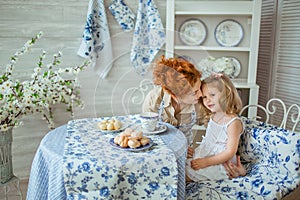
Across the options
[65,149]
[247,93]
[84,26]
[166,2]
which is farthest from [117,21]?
[65,149]

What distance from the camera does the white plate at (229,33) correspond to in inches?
101

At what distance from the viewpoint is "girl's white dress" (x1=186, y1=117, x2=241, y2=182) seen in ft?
5.49

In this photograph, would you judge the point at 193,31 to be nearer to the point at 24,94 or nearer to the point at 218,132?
the point at 218,132

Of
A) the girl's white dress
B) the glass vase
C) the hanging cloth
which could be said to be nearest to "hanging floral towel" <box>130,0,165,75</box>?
the hanging cloth

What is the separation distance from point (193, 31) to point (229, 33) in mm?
293

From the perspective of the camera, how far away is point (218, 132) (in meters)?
1.79

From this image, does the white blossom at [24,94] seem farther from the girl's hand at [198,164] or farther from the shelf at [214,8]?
the shelf at [214,8]

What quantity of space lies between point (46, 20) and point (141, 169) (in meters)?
1.60

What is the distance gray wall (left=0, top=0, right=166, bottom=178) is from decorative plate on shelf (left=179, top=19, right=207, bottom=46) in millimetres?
200

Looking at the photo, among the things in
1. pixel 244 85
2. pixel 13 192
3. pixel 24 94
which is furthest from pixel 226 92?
pixel 13 192

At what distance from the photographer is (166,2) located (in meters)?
2.57

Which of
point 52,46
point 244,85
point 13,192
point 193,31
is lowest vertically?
point 13,192

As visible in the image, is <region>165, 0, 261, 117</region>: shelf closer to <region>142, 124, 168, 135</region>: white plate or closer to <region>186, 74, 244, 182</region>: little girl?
<region>186, 74, 244, 182</region>: little girl

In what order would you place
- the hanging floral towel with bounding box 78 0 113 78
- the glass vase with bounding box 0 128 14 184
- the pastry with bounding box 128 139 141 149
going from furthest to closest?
the hanging floral towel with bounding box 78 0 113 78 < the glass vase with bounding box 0 128 14 184 < the pastry with bounding box 128 139 141 149
